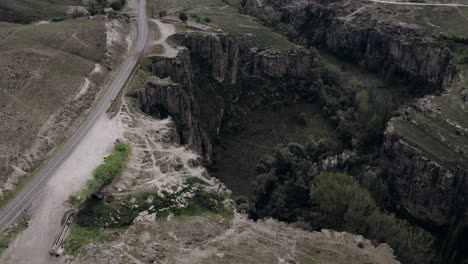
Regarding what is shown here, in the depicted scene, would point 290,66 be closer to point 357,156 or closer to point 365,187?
point 357,156

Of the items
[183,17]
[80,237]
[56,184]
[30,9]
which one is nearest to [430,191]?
[80,237]

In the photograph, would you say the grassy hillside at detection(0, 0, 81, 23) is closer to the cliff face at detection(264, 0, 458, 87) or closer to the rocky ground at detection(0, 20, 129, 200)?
the rocky ground at detection(0, 20, 129, 200)

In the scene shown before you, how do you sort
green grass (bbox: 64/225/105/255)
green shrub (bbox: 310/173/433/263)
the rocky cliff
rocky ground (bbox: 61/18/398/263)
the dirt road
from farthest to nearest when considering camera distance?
the rocky cliff
green shrub (bbox: 310/173/433/263)
the dirt road
rocky ground (bbox: 61/18/398/263)
green grass (bbox: 64/225/105/255)

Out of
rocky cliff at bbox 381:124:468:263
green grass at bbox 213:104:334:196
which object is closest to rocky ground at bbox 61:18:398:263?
rocky cliff at bbox 381:124:468:263

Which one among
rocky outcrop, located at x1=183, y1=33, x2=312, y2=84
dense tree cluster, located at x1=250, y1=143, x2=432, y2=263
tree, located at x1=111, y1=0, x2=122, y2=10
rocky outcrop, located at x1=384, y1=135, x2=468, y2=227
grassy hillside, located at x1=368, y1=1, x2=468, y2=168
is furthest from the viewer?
tree, located at x1=111, y1=0, x2=122, y2=10

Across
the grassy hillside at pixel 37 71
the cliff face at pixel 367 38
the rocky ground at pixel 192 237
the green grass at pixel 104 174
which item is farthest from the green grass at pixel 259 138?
the grassy hillside at pixel 37 71

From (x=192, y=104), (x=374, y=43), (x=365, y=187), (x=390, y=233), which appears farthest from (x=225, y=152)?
(x=374, y=43)
